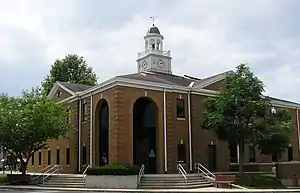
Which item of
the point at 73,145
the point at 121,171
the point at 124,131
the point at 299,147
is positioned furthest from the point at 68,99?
the point at 299,147

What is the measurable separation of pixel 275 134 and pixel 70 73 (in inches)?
1470

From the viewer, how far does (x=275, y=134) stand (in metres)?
32.6

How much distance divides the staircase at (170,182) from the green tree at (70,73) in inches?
1314

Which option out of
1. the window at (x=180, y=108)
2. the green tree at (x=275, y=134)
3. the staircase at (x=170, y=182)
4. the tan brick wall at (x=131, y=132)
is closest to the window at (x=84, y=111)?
A: the tan brick wall at (x=131, y=132)

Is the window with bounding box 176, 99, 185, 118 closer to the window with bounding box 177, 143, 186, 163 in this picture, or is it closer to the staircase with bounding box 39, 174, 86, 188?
the window with bounding box 177, 143, 186, 163

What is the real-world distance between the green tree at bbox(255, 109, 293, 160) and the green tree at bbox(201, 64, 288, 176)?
8 centimetres

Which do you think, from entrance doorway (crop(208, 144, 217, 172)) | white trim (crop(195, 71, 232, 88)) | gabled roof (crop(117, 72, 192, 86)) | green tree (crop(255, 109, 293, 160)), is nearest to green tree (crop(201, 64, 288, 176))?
green tree (crop(255, 109, 293, 160))

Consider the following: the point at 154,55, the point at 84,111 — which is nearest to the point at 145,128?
the point at 84,111

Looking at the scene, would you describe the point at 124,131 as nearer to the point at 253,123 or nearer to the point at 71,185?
the point at 71,185

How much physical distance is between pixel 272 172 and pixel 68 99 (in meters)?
19.3

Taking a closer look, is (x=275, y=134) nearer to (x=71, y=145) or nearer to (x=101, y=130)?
(x=101, y=130)

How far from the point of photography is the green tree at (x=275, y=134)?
103ft

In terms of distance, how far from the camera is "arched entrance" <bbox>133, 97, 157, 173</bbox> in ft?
115

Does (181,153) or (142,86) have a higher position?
(142,86)
